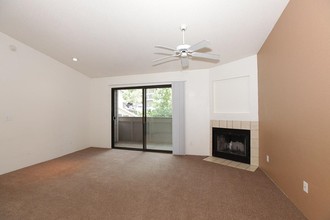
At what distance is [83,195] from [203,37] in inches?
132

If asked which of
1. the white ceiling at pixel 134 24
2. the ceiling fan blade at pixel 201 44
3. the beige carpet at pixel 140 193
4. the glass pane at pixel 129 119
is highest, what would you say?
the white ceiling at pixel 134 24

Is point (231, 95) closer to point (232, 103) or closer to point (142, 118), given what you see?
point (232, 103)

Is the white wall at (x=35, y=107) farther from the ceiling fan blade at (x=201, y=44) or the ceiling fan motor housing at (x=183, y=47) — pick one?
the ceiling fan blade at (x=201, y=44)

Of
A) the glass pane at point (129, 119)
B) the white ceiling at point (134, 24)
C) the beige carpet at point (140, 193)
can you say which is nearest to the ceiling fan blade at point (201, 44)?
the white ceiling at point (134, 24)

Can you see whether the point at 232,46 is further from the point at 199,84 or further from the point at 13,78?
the point at 13,78

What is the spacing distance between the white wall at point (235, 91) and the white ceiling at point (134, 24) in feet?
0.93

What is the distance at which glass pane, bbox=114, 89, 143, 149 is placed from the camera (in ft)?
18.2

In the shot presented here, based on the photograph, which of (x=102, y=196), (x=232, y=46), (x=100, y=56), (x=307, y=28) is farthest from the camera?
(x=100, y=56)

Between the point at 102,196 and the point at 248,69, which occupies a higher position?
the point at 248,69

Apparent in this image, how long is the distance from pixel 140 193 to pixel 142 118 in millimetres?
3042

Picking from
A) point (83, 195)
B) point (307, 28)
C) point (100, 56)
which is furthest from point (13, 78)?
point (307, 28)

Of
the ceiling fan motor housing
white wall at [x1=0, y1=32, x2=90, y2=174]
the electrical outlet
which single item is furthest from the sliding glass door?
the electrical outlet

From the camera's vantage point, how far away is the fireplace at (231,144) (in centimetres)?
396

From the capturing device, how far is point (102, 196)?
252 cm
